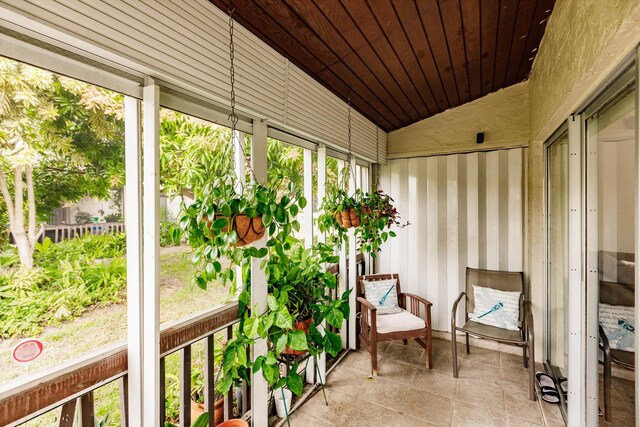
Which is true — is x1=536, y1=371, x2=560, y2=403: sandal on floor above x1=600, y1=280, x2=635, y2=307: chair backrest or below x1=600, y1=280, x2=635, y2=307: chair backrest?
below

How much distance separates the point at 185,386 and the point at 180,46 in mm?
1663

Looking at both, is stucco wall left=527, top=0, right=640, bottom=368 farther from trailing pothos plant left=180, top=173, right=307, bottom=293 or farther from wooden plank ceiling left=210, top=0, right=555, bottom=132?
trailing pothos plant left=180, top=173, right=307, bottom=293

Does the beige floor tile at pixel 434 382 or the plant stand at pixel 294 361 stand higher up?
the plant stand at pixel 294 361

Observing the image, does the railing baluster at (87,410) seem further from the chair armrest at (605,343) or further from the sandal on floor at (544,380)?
the sandal on floor at (544,380)

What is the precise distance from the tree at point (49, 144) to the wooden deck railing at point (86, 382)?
0.41 meters

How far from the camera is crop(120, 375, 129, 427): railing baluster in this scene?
1205 mm

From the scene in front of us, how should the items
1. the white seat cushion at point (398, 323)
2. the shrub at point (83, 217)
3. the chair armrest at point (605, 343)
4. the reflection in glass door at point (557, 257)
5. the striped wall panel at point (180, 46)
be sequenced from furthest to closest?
the white seat cushion at point (398, 323), the reflection in glass door at point (557, 257), the chair armrest at point (605, 343), the shrub at point (83, 217), the striped wall panel at point (180, 46)

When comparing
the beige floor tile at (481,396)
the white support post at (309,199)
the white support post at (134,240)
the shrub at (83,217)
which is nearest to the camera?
the shrub at (83,217)

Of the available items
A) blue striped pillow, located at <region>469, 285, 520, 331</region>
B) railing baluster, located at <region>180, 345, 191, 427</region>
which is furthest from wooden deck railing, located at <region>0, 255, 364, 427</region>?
blue striped pillow, located at <region>469, 285, 520, 331</region>

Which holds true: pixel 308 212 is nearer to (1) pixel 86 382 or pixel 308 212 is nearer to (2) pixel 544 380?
(1) pixel 86 382

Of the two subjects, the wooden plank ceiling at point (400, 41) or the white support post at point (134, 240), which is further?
the wooden plank ceiling at point (400, 41)

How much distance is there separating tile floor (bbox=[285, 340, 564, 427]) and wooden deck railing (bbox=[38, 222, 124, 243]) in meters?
1.79

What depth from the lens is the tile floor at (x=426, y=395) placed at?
6.73 feet

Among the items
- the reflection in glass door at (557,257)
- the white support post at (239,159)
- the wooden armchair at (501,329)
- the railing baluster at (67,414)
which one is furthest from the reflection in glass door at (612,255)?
the railing baluster at (67,414)
